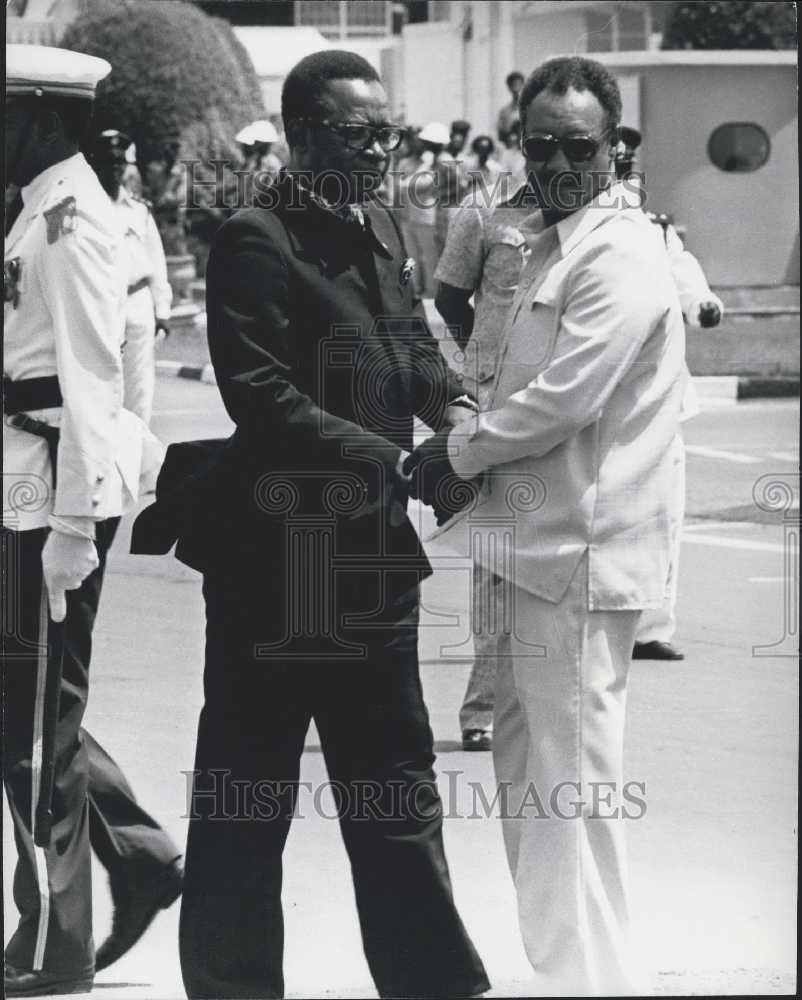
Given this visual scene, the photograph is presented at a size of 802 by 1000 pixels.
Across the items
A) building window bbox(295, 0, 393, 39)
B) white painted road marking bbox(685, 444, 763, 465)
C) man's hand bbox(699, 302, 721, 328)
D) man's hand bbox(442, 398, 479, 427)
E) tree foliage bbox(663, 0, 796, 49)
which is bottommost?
white painted road marking bbox(685, 444, 763, 465)

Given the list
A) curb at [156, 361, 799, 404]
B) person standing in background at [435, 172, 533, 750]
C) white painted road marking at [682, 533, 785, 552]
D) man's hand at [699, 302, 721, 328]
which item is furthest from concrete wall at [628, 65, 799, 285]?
person standing in background at [435, 172, 533, 750]

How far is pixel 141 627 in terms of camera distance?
742 cm

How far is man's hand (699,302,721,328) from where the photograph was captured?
5969 mm

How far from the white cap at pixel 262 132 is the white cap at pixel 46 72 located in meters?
1.41

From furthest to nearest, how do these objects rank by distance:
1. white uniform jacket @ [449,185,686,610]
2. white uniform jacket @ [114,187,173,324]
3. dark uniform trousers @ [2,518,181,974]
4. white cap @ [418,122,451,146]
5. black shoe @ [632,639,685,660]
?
white cap @ [418,122,451,146] → black shoe @ [632,639,685,660] → white uniform jacket @ [114,187,173,324] → dark uniform trousers @ [2,518,181,974] → white uniform jacket @ [449,185,686,610]

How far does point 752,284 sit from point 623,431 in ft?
34.7

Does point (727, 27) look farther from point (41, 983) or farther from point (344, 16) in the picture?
point (41, 983)

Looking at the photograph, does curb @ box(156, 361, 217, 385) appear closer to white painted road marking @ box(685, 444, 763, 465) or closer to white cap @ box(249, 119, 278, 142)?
white cap @ box(249, 119, 278, 142)

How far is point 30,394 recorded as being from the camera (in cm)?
375

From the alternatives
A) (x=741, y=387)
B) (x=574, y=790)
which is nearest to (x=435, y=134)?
(x=741, y=387)

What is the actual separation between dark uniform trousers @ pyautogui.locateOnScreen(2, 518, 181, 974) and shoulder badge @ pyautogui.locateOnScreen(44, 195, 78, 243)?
0.55 meters

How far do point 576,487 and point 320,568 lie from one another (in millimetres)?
460

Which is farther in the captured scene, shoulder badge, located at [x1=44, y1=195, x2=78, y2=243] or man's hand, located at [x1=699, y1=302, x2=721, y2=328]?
man's hand, located at [x1=699, y1=302, x2=721, y2=328]

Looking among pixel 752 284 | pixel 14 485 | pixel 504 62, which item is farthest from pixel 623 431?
pixel 752 284
